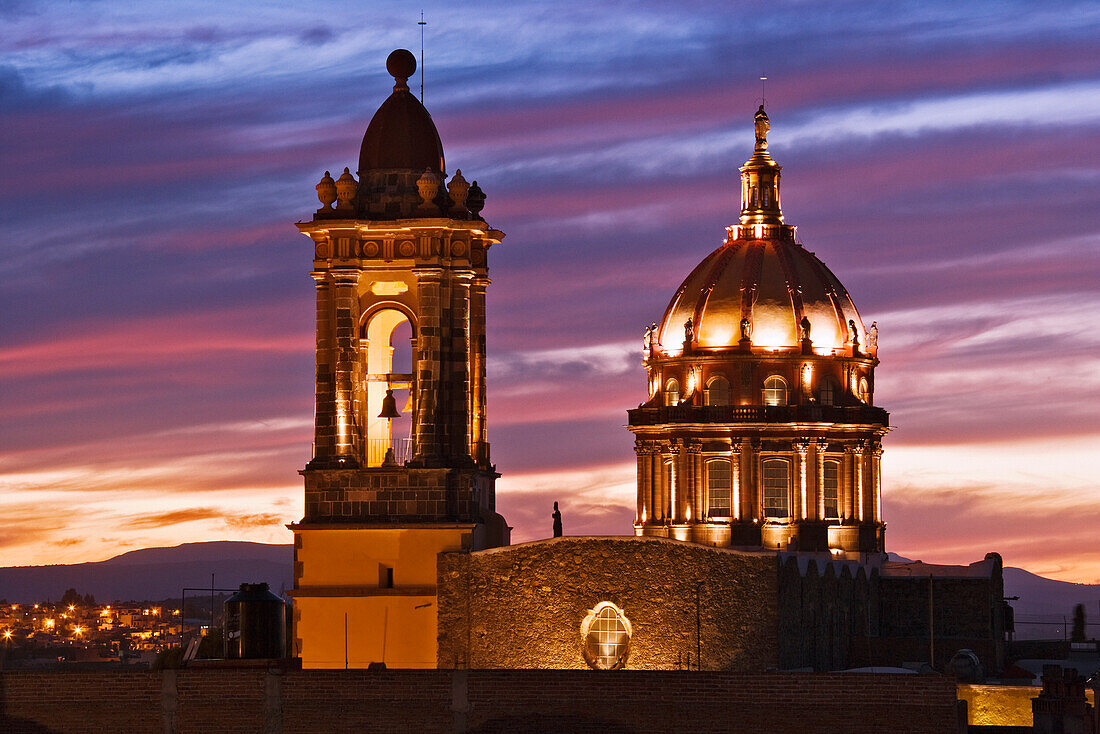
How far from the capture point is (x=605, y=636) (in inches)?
2458

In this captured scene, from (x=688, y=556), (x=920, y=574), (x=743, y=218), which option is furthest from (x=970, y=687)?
(x=743, y=218)

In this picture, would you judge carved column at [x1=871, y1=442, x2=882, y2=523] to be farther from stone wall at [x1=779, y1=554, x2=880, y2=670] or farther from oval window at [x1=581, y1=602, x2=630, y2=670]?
oval window at [x1=581, y1=602, x2=630, y2=670]

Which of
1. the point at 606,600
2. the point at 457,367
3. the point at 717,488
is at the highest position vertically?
the point at 457,367

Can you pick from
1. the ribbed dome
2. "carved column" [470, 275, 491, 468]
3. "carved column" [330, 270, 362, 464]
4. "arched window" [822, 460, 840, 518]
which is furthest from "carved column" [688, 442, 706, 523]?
"carved column" [330, 270, 362, 464]

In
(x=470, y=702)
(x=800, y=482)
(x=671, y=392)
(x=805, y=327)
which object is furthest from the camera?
(x=671, y=392)

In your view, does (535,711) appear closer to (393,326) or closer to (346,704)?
(346,704)

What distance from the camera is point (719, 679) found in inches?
2136

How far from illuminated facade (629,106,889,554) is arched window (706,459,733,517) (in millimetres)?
37

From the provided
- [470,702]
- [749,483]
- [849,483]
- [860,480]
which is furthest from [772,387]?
[470,702]

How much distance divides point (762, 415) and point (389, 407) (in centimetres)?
3176

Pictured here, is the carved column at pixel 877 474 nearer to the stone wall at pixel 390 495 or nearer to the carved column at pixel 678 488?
the carved column at pixel 678 488

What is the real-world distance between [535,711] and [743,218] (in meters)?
49.1

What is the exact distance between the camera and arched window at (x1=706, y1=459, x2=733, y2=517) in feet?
314

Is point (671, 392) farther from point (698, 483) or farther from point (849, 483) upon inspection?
point (849, 483)
